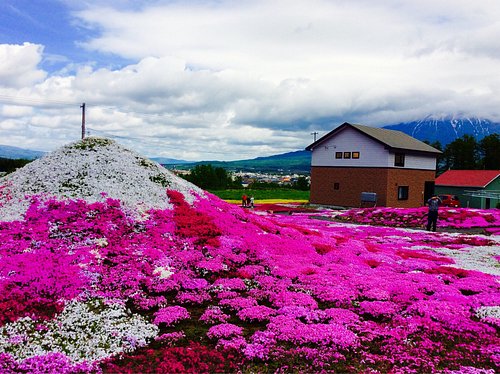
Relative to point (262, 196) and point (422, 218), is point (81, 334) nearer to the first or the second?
point (422, 218)

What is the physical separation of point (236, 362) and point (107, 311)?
15.1ft

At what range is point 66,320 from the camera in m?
11.0

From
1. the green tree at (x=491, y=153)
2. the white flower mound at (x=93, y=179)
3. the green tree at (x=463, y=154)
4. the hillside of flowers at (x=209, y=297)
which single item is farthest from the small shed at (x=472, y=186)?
the white flower mound at (x=93, y=179)

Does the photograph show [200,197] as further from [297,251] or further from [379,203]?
[379,203]

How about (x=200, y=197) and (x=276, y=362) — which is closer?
(x=276, y=362)

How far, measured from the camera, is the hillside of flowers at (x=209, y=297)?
945cm

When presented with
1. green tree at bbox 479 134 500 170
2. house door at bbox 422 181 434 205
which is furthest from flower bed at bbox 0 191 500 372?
green tree at bbox 479 134 500 170

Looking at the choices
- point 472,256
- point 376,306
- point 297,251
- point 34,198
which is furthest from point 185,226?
point 472,256

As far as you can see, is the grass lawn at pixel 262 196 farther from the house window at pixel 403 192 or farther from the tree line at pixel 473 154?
the tree line at pixel 473 154

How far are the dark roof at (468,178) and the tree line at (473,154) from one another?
34.1m

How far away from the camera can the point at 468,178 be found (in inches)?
3287

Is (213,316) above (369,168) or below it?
below

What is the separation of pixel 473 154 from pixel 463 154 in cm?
302

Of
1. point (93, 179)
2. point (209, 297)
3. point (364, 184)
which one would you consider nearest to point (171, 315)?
point (209, 297)
